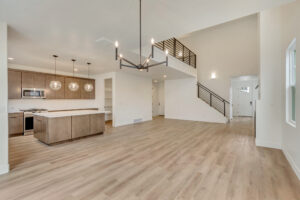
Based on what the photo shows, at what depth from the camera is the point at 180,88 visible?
895 centimetres

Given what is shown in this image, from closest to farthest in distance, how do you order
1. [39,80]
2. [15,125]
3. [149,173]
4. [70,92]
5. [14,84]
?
[149,173]
[15,125]
[14,84]
[39,80]
[70,92]

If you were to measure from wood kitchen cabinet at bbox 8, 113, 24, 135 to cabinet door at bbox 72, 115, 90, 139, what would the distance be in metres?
2.51

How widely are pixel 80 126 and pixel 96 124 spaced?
0.58m

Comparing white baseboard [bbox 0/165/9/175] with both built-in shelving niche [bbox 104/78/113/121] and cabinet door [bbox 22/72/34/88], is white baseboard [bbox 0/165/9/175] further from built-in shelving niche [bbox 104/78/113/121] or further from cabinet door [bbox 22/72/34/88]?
built-in shelving niche [bbox 104/78/113/121]

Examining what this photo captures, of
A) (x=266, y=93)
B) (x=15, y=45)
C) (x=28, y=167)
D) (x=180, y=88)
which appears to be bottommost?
(x=28, y=167)

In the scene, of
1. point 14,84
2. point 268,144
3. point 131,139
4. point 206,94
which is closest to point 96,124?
point 131,139

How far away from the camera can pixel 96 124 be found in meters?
4.98

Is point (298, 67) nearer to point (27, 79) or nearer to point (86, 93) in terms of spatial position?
point (86, 93)

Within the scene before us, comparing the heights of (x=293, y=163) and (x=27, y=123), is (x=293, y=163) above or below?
below

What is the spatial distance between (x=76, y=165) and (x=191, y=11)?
11.8 feet

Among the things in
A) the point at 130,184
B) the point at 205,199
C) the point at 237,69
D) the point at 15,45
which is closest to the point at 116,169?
the point at 130,184

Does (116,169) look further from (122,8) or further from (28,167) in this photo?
(122,8)

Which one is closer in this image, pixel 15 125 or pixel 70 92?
pixel 15 125

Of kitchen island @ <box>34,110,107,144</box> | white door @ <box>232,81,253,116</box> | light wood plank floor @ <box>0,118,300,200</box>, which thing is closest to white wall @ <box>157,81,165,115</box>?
white door @ <box>232,81,253,116</box>
